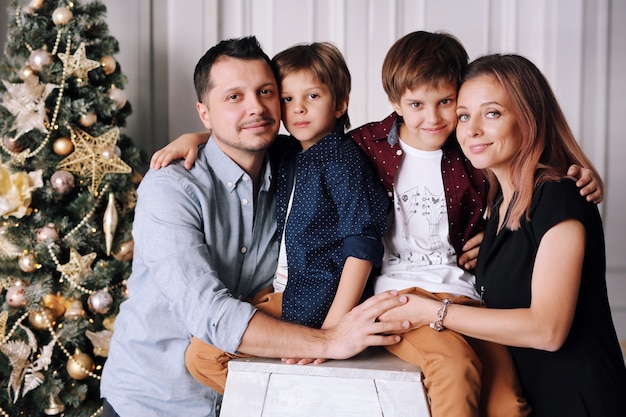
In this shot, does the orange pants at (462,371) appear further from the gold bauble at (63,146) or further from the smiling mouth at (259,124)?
the gold bauble at (63,146)

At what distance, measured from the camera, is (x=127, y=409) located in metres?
1.90

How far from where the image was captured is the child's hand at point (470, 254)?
5.98 feet

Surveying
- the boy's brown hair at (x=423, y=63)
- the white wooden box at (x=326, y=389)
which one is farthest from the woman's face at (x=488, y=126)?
the white wooden box at (x=326, y=389)

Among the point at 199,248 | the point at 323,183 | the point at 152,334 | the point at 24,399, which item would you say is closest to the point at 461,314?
the point at 323,183

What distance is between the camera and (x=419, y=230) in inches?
71.0

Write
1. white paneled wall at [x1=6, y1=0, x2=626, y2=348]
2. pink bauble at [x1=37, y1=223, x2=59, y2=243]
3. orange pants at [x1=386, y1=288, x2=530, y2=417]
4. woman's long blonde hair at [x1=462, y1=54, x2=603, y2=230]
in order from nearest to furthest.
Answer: orange pants at [x1=386, y1=288, x2=530, y2=417] < woman's long blonde hair at [x1=462, y1=54, x2=603, y2=230] < pink bauble at [x1=37, y1=223, x2=59, y2=243] < white paneled wall at [x1=6, y1=0, x2=626, y2=348]

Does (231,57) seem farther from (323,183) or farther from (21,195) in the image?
(21,195)

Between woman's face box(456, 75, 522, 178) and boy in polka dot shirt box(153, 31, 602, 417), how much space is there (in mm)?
114

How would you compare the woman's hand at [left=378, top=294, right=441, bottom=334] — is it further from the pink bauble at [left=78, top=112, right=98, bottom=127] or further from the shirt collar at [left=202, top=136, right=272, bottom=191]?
the pink bauble at [left=78, top=112, right=98, bottom=127]

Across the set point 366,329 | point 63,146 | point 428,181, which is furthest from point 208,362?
point 63,146

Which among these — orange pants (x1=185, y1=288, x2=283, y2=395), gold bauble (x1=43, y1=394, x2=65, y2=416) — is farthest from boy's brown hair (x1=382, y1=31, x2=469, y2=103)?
gold bauble (x1=43, y1=394, x2=65, y2=416)

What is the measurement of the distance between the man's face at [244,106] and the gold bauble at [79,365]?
3.48ft

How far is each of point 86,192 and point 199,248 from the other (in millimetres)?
982

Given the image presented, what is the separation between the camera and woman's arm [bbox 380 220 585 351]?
146cm
